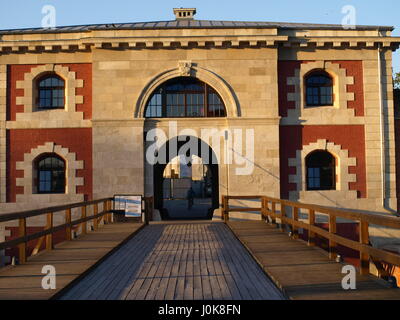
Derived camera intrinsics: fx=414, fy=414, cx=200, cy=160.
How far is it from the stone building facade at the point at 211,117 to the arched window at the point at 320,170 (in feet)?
0.87

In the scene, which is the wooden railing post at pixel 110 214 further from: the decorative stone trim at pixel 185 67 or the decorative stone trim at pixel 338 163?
the decorative stone trim at pixel 338 163

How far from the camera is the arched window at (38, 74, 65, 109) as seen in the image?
15820 millimetres

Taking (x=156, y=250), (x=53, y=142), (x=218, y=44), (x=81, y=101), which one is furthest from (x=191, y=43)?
(x=156, y=250)

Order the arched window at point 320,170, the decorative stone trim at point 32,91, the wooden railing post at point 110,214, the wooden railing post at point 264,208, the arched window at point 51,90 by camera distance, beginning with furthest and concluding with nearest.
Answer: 1. the arched window at point 51,90
2. the arched window at point 320,170
3. the decorative stone trim at point 32,91
4. the wooden railing post at point 110,214
5. the wooden railing post at point 264,208

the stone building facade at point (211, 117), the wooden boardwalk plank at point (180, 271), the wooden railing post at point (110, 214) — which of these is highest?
the stone building facade at point (211, 117)

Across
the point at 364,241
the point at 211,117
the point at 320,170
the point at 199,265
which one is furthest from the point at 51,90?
the point at 364,241

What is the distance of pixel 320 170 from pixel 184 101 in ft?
18.8

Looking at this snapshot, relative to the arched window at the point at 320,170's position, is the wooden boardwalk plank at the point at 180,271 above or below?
below

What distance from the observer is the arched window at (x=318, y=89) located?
15.8 m

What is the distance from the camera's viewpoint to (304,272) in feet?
21.8

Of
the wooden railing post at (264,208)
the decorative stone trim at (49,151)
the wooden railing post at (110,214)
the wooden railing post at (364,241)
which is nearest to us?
the wooden railing post at (364,241)

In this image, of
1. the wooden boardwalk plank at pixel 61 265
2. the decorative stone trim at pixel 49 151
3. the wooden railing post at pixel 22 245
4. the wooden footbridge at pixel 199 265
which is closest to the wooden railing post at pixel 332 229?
the wooden footbridge at pixel 199 265

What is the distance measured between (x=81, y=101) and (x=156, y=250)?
27.1 ft

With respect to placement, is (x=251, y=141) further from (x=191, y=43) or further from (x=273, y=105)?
(x=191, y=43)
